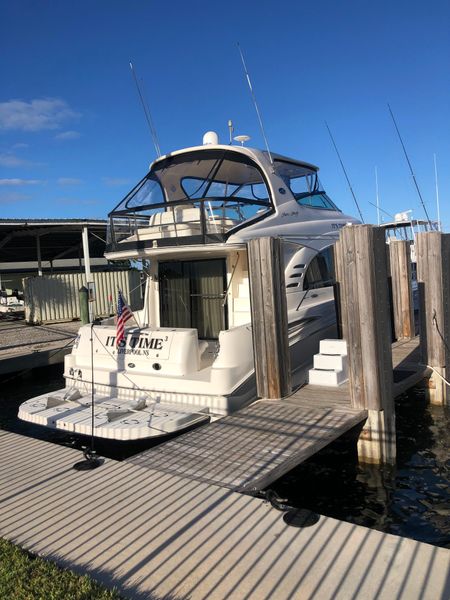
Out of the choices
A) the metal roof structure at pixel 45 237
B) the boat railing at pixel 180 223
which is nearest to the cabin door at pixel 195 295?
the boat railing at pixel 180 223

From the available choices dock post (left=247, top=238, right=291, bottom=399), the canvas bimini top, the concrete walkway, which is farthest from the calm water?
the canvas bimini top

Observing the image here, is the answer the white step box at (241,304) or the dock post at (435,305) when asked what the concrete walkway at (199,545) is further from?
the dock post at (435,305)

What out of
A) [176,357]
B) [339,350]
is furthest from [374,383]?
[176,357]

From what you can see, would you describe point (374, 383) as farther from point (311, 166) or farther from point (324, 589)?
point (311, 166)

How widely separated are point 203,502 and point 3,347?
1082 centimetres

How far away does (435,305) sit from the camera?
8047mm

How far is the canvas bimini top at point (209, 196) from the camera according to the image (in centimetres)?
740

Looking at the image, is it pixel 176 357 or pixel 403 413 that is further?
pixel 403 413

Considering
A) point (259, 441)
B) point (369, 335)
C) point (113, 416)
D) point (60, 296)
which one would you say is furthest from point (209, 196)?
point (60, 296)

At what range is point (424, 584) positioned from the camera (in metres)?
2.97

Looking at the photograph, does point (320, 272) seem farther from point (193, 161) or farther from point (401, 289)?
point (401, 289)

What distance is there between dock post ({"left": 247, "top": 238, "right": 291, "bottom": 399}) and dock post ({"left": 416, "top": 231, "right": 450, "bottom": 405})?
2919 millimetres

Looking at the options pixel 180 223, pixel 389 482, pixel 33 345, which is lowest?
pixel 389 482

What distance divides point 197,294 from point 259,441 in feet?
11.3
